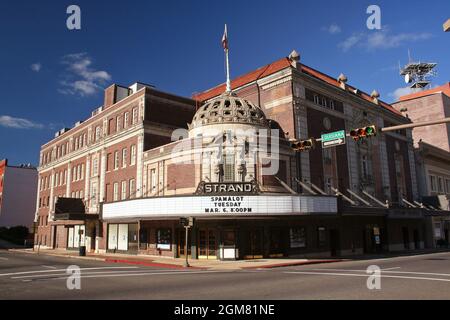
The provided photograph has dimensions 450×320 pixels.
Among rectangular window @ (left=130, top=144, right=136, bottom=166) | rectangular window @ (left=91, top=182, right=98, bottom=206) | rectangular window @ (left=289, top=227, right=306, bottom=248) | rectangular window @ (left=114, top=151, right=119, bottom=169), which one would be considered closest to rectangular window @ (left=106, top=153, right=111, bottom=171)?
rectangular window @ (left=114, top=151, right=119, bottom=169)

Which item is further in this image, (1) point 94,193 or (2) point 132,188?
(1) point 94,193

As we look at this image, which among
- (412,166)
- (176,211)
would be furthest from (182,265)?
(412,166)

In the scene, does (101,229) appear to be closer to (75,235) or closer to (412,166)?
(75,235)

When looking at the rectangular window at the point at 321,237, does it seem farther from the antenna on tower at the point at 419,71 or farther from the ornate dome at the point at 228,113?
the antenna on tower at the point at 419,71

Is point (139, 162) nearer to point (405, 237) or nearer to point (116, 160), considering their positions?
point (116, 160)

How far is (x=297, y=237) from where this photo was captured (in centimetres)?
3381

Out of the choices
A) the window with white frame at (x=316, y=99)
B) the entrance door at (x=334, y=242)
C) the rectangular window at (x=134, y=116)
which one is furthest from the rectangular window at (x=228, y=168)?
the rectangular window at (x=134, y=116)

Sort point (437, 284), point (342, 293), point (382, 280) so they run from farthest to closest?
point (382, 280) → point (437, 284) → point (342, 293)

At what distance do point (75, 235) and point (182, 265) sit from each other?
29293mm

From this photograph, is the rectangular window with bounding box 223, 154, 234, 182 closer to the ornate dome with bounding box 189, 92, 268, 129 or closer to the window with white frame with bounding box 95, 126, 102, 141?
the ornate dome with bounding box 189, 92, 268, 129

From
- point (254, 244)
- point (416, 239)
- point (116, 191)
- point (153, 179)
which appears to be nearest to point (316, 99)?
point (254, 244)

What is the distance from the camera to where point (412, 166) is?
56281 mm

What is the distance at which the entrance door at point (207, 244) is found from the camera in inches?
1203

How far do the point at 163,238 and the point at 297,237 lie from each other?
38.6 feet
